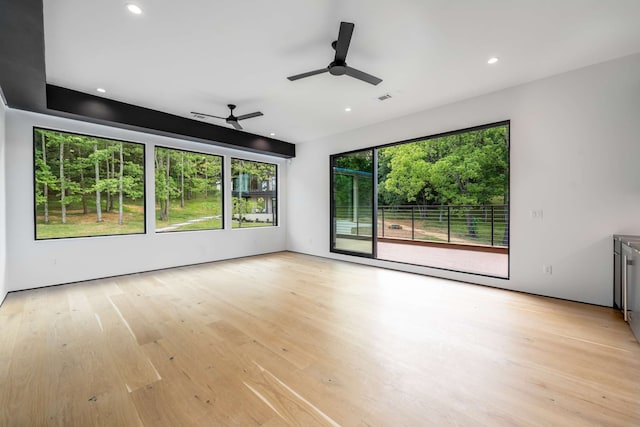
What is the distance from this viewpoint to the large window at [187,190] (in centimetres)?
544

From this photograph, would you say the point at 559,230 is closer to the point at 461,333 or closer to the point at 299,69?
the point at 461,333

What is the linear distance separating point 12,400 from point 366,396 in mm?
2284

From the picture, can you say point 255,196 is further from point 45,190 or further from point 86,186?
point 45,190

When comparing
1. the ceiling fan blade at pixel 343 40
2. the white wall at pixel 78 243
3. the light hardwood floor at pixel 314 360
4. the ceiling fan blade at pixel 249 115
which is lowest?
the light hardwood floor at pixel 314 360

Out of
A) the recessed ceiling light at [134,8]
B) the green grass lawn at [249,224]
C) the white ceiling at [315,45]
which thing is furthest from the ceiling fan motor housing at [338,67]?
the green grass lawn at [249,224]

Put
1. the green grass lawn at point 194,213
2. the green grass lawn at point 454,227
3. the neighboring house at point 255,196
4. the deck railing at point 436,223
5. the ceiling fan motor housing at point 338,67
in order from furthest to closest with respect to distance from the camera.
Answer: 1. the green grass lawn at point 454,227
2. the neighboring house at point 255,196
3. the deck railing at point 436,223
4. the green grass lawn at point 194,213
5. the ceiling fan motor housing at point 338,67

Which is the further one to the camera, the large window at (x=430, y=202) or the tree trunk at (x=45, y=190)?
the large window at (x=430, y=202)

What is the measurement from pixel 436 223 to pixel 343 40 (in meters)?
6.87

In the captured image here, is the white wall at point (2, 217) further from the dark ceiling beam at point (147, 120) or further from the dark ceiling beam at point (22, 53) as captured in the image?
the dark ceiling beam at point (147, 120)

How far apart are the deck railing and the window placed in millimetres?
2029

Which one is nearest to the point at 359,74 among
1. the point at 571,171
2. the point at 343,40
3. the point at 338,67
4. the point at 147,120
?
the point at 338,67

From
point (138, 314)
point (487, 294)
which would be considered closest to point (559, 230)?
point (487, 294)

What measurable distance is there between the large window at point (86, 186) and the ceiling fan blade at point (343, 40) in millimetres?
4374

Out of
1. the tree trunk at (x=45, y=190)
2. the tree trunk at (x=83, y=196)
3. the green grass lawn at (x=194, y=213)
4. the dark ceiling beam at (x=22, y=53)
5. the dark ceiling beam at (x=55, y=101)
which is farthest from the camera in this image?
the green grass lawn at (x=194, y=213)
